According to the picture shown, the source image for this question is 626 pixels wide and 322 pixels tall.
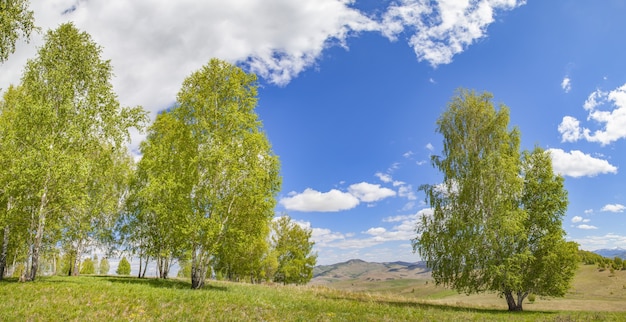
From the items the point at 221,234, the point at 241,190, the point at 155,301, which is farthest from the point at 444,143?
the point at 155,301

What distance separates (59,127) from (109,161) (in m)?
3.84

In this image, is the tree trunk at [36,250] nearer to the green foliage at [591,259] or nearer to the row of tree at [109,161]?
the row of tree at [109,161]

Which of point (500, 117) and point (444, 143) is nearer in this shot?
point (500, 117)

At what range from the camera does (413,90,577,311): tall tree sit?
26.4 meters

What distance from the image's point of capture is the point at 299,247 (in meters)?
64.9

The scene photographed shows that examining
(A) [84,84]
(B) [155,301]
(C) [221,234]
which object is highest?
(A) [84,84]

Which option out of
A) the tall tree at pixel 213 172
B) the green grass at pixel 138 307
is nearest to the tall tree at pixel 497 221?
the green grass at pixel 138 307

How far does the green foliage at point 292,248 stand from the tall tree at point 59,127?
40.1 m

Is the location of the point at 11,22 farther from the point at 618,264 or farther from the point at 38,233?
the point at 618,264

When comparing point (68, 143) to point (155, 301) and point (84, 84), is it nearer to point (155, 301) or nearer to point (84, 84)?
point (84, 84)

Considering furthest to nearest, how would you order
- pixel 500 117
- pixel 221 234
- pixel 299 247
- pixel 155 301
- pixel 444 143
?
pixel 299 247 → pixel 444 143 → pixel 500 117 → pixel 221 234 → pixel 155 301

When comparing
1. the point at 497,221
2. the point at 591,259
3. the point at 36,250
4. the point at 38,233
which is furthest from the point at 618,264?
the point at 38,233

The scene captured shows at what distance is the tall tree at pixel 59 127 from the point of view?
21609mm

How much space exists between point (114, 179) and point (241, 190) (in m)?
18.5
